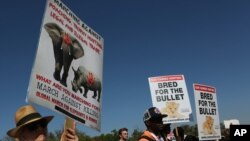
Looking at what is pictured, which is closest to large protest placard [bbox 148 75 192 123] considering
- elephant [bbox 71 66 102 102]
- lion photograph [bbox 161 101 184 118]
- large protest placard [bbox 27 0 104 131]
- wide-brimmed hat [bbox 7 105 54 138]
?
lion photograph [bbox 161 101 184 118]

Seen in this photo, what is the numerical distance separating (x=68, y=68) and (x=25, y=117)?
1.05 m

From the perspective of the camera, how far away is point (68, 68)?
4.57 m

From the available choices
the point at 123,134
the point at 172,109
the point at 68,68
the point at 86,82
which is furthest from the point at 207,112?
the point at 68,68

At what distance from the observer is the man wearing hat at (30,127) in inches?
138

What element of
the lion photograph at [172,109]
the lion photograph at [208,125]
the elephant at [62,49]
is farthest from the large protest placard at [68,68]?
the lion photograph at [208,125]

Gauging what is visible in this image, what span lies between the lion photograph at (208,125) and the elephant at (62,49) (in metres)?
8.45

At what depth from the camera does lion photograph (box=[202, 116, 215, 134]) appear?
12.6 meters

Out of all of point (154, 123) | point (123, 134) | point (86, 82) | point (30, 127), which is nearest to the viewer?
point (30, 127)

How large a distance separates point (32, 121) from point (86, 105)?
1398 millimetres

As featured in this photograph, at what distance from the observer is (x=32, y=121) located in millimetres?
3547

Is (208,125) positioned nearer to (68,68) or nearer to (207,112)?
(207,112)

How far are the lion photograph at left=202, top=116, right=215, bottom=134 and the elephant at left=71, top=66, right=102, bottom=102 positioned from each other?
7893mm

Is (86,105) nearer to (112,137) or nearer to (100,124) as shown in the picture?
(100,124)

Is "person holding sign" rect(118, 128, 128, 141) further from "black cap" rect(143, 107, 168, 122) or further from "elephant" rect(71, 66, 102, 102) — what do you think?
"elephant" rect(71, 66, 102, 102)
